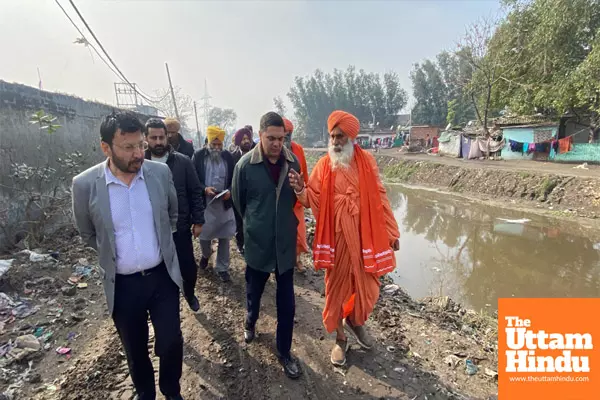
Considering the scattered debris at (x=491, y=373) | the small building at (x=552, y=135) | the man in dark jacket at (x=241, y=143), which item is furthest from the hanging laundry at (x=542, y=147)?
the scattered debris at (x=491, y=373)

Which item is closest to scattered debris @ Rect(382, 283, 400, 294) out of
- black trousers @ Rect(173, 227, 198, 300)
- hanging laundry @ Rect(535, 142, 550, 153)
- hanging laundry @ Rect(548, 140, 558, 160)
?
black trousers @ Rect(173, 227, 198, 300)

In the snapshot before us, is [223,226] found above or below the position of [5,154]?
below

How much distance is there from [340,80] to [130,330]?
5966cm

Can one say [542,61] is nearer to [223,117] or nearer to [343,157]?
[343,157]

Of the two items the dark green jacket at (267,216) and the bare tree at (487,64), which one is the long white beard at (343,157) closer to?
the dark green jacket at (267,216)

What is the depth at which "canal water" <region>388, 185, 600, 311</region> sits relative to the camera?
553cm

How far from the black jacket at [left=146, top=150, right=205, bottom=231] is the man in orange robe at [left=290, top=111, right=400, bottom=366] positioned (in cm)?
109

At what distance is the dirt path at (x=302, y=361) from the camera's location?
2.46 meters

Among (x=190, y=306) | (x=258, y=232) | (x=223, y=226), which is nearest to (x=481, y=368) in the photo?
(x=258, y=232)

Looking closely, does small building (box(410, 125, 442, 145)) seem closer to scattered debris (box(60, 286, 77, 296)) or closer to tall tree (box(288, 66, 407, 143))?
tall tree (box(288, 66, 407, 143))

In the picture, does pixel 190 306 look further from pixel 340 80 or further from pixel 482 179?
pixel 340 80

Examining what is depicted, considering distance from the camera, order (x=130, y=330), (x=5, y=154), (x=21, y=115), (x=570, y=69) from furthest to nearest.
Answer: (x=570, y=69) → (x=21, y=115) → (x=5, y=154) → (x=130, y=330)

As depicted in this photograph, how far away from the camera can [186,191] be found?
3.17 meters

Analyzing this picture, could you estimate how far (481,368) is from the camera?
2855 millimetres
